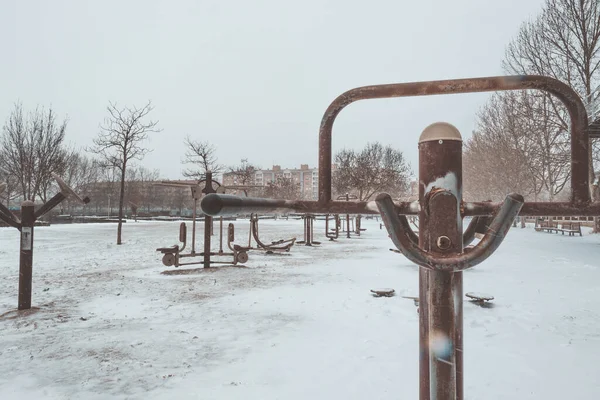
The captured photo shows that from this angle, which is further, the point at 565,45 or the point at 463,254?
the point at 565,45

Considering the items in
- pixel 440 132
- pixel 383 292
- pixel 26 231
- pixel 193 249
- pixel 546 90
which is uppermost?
pixel 546 90

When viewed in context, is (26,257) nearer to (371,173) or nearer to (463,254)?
(463,254)

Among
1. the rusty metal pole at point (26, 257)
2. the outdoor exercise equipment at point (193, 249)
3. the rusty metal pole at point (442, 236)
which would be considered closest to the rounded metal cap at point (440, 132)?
the rusty metal pole at point (442, 236)

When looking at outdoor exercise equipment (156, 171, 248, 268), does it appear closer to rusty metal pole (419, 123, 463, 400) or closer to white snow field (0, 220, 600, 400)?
white snow field (0, 220, 600, 400)

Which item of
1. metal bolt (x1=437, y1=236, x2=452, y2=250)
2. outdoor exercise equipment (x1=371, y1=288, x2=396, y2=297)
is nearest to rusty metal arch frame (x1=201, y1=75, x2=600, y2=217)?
metal bolt (x1=437, y1=236, x2=452, y2=250)

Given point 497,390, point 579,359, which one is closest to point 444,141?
point 497,390

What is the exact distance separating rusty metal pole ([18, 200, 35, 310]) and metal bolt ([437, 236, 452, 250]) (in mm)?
5693

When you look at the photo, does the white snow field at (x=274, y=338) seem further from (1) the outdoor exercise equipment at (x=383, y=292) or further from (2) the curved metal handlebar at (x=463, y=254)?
(2) the curved metal handlebar at (x=463, y=254)

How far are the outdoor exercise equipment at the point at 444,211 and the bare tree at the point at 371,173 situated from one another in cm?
2337

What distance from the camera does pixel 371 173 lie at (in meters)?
30.9

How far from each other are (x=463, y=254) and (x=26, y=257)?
5.90 metres

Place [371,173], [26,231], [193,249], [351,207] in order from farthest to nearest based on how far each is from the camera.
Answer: [371,173] < [193,249] < [26,231] < [351,207]

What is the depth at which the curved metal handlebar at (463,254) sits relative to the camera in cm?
75

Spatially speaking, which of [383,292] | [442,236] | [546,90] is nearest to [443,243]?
[442,236]
